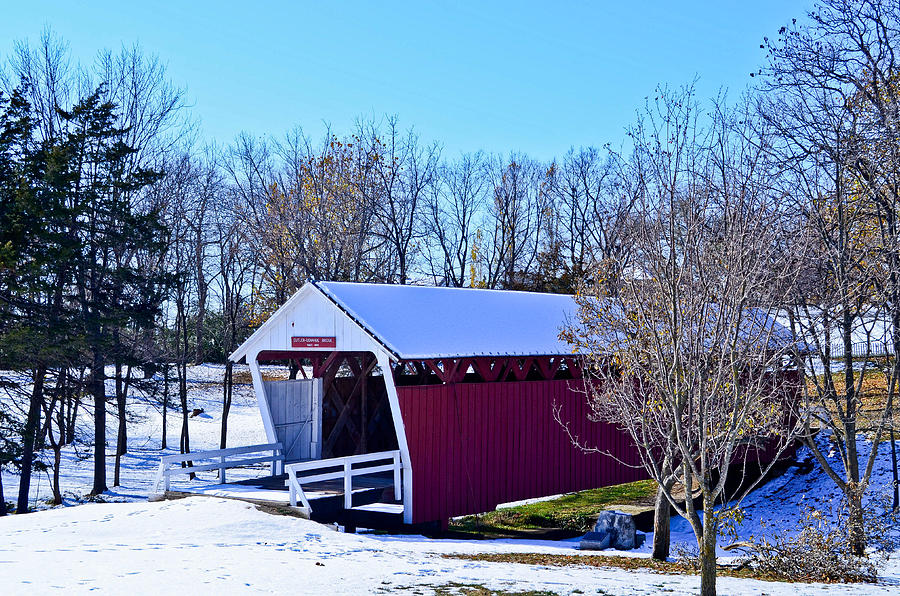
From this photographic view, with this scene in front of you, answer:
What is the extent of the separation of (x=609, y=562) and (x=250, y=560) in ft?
15.4

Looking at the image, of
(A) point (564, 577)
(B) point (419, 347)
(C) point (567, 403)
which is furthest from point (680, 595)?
(C) point (567, 403)

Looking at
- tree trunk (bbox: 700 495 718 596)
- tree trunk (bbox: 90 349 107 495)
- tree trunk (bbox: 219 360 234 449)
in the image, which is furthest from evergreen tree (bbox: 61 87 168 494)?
tree trunk (bbox: 700 495 718 596)

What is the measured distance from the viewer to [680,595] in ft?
25.2

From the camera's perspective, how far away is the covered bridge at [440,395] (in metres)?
12.6

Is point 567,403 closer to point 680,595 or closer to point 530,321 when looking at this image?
point 530,321

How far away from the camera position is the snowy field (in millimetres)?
7426

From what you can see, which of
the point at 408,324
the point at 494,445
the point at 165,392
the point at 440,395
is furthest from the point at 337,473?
the point at 165,392

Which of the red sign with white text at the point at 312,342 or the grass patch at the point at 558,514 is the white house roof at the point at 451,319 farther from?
the grass patch at the point at 558,514

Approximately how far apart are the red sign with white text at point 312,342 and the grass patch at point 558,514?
3.83 meters

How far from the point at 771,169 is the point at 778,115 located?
3.61 feet

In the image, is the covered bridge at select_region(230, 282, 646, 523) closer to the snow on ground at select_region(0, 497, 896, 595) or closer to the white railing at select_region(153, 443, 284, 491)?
the white railing at select_region(153, 443, 284, 491)

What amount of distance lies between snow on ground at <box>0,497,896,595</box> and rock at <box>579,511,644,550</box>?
0.69 meters

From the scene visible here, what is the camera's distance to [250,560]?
8.55 m

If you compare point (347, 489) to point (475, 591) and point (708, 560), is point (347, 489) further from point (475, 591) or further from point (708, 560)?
point (708, 560)
